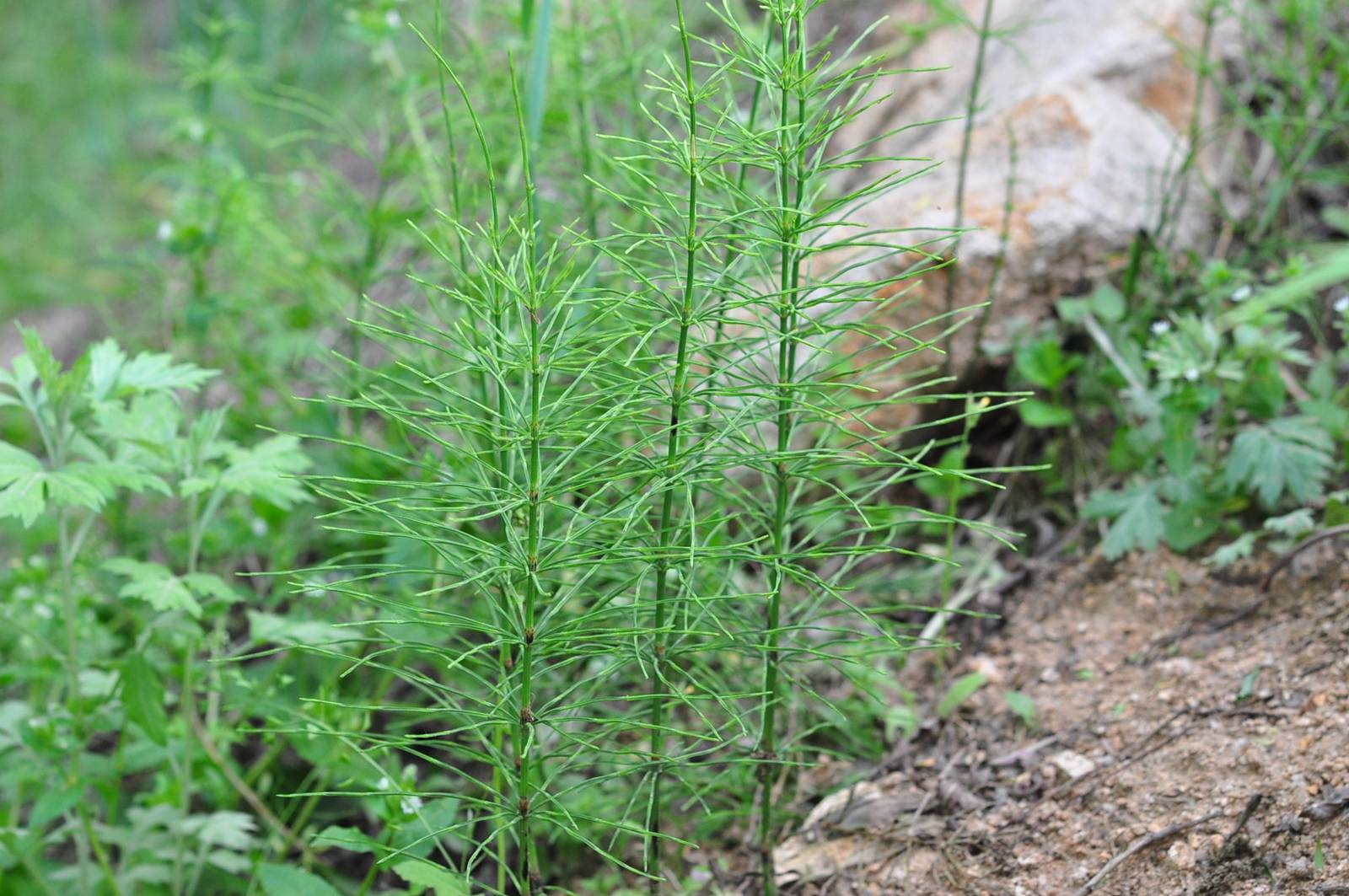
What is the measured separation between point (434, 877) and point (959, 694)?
92cm

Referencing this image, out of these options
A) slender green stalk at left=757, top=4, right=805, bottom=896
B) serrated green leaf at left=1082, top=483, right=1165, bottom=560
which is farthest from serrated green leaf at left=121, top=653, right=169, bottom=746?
serrated green leaf at left=1082, top=483, right=1165, bottom=560

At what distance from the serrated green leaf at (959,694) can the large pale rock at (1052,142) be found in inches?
27.7

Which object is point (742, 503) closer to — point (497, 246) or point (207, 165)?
point (497, 246)

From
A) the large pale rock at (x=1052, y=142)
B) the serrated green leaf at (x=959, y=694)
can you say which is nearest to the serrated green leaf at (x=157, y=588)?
the serrated green leaf at (x=959, y=694)

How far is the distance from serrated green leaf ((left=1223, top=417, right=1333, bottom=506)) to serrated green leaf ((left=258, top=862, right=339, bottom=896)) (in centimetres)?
161

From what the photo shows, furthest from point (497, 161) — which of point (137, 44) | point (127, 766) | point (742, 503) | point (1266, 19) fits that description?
point (137, 44)

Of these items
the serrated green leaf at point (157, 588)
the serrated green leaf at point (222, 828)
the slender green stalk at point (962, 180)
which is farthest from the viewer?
the slender green stalk at point (962, 180)

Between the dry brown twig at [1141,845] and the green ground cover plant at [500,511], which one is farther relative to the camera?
the dry brown twig at [1141,845]

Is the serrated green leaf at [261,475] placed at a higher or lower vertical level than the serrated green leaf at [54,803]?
higher

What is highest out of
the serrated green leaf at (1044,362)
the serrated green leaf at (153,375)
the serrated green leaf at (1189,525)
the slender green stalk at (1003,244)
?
the slender green stalk at (1003,244)

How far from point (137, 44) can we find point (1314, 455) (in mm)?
6461

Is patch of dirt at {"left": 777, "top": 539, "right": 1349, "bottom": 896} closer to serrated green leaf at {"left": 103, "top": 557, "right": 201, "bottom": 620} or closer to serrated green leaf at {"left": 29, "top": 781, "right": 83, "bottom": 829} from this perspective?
serrated green leaf at {"left": 103, "top": 557, "right": 201, "bottom": 620}

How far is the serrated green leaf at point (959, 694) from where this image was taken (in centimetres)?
188

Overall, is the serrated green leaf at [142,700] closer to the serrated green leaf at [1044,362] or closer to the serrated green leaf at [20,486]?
the serrated green leaf at [20,486]
